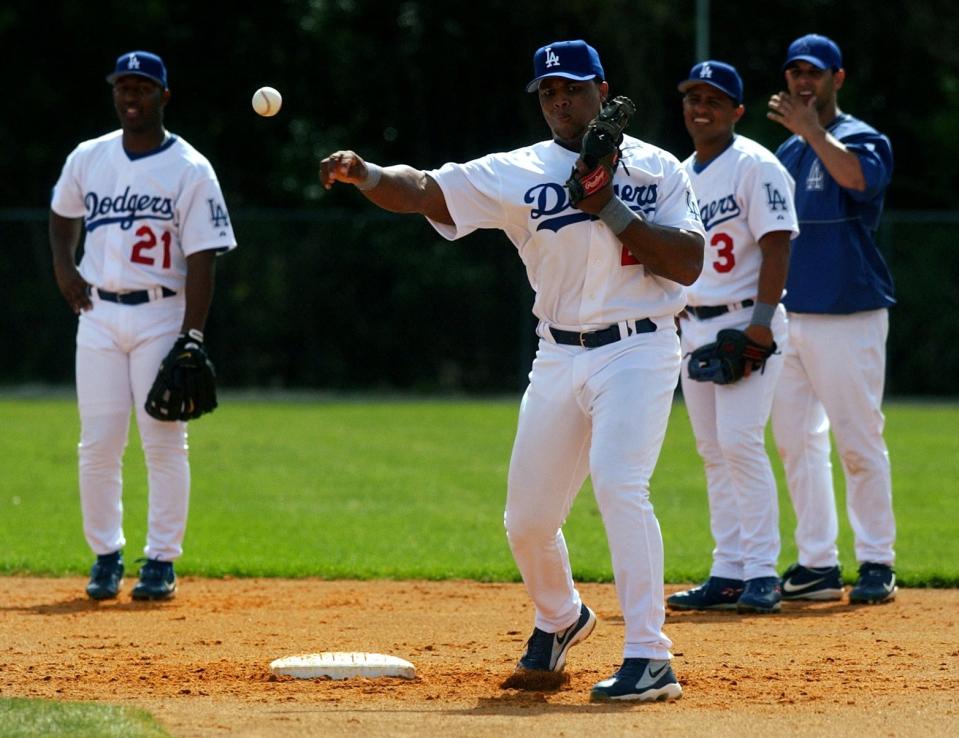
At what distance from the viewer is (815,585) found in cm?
771

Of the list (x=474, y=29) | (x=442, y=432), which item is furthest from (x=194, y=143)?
(x=442, y=432)

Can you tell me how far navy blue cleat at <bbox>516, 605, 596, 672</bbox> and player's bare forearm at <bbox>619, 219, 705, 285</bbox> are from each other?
1382 mm

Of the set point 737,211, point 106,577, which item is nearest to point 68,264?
point 106,577

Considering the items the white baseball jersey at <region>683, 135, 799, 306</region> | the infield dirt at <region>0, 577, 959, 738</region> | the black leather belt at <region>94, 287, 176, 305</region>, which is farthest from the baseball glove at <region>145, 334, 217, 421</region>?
the white baseball jersey at <region>683, 135, 799, 306</region>

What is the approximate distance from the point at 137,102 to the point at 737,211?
9.77 ft

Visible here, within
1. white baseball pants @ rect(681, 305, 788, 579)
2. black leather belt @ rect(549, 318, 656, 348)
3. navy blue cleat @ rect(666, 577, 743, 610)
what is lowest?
navy blue cleat @ rect(666, 577, 743, 610)

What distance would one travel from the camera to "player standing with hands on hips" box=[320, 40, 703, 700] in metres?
5.28

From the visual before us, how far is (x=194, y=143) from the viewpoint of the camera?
1011 inches

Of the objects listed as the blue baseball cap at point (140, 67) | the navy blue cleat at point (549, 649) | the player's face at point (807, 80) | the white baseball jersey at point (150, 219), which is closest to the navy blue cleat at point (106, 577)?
the white baseball jersey at point (150, 219)

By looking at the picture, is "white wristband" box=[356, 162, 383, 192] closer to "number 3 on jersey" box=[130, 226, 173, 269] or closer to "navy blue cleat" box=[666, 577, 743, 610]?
"number 3 on jersey" box=[130, 226, 173, 269]

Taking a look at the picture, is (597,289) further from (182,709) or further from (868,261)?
(868,261)

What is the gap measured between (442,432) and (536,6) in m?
11.0

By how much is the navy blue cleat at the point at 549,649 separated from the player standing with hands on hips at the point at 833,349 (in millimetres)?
2288

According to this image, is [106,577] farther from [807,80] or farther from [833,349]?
[807,80]
